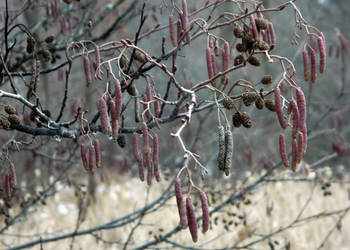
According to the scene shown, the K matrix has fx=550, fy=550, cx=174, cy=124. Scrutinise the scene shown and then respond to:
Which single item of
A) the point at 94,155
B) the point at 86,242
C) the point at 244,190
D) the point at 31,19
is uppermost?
the point at 31,19

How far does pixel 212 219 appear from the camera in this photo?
7055 mm

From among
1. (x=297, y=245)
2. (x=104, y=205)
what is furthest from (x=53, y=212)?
(x=297, y=245)

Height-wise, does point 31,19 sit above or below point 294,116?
above

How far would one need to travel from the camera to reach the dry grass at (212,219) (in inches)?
274

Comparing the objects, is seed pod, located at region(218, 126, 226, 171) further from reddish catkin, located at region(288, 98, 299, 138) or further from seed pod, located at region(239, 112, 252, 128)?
reddish catkin, located at region(288, 98, 299, 138)

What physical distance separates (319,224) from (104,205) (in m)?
3.70

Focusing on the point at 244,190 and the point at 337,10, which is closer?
the point at 244,190

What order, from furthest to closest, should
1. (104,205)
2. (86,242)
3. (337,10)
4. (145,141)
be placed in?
(337,10) → (104,205) → (86,242) → (145,141)

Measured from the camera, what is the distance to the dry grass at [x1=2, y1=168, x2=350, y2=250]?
22.8 ft

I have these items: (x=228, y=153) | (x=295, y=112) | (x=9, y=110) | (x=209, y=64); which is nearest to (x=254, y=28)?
(x=209, y=64)

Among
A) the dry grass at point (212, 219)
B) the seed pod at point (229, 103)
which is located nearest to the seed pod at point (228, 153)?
the seed pod at point (229, 103)

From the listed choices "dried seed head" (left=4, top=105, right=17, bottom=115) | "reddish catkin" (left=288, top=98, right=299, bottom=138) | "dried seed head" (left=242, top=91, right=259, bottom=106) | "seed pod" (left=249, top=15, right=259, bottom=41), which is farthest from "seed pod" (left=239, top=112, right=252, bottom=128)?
"dried seed head" (left=4, top=105, right=17, bottom=115)

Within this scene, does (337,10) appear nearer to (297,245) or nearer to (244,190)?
(297,245)

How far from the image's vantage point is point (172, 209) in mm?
8398
